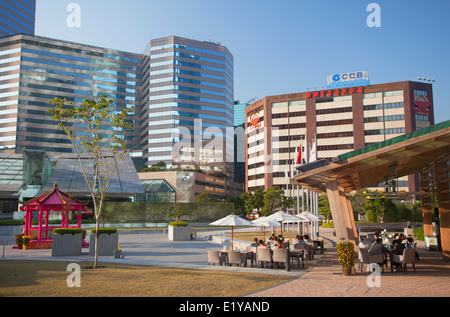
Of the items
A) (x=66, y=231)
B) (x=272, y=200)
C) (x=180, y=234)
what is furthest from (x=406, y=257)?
(x=272, y=200)

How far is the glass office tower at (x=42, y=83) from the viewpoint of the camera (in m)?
116

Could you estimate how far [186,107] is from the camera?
123 metres

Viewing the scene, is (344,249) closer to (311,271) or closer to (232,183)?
(311,271)

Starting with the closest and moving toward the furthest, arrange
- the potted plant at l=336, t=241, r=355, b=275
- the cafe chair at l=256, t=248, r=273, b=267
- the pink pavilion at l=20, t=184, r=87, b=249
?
the potted plant at l=336, t=241, r=355, b=275, the cafe chair at l=256, t=248, r=273, b=267, the pink pavilion at l=20, t=184, r=87, b=249

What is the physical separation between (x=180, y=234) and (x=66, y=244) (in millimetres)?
14054

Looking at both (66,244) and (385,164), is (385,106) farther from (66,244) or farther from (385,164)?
(66,244)

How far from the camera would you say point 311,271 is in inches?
561

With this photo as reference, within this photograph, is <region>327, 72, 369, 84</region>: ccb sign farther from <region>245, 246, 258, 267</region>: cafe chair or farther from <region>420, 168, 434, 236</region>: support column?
<region>245, 246, 258, 267</region>: cafe chair

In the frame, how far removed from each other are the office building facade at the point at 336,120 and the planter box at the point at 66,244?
67214 millimetres

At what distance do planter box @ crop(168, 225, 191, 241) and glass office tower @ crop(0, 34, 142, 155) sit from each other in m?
93.0

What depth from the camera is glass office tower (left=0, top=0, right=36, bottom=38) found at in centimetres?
13325

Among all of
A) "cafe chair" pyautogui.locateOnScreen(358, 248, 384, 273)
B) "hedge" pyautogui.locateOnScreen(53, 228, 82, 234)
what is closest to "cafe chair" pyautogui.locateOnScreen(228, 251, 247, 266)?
"cafe chair" pyautogui.locateOnScreen(358, 248, 384, 273)

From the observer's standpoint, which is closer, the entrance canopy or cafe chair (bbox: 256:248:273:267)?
the entrance canopy
